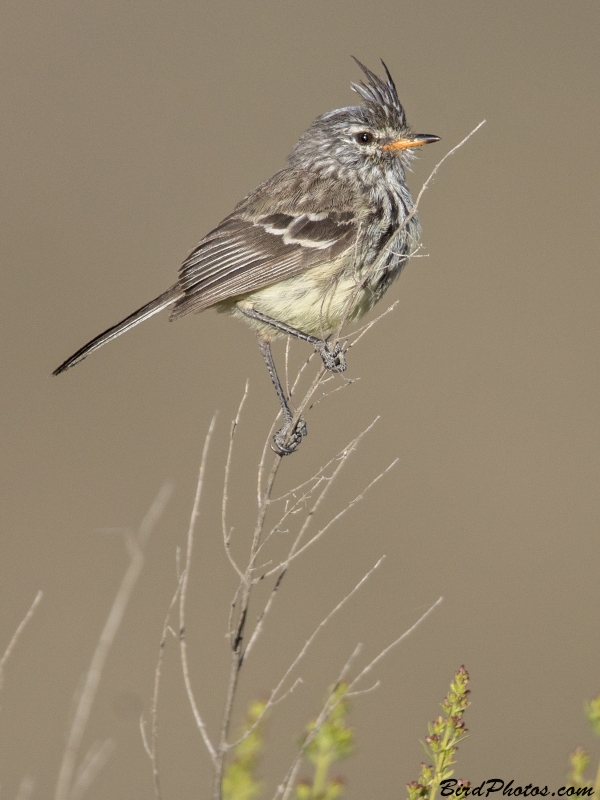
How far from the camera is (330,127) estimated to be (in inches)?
200

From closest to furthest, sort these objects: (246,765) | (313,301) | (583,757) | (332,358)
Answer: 1. (583,757)
2. (246,765)
3. (332,358)
4. (313,301)

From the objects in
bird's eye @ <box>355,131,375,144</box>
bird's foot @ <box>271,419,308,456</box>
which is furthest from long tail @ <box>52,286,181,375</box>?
bird's eye @ <box>355,131,375,144</box>

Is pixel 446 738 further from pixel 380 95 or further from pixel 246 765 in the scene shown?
pixel 380 95

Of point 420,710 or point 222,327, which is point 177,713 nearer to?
point 420,710

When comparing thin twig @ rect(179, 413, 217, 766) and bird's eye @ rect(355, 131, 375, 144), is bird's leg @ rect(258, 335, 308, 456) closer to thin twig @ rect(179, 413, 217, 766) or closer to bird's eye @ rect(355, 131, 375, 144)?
thin twig @ rect(179, 413, 217, 766)

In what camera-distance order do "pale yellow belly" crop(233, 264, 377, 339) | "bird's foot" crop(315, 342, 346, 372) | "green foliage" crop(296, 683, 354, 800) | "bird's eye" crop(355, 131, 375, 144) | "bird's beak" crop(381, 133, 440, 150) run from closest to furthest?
"green foliage" crop(296, 683, 354, 800) < "bird's foot" crop(315, 342, 346, 372) < "pale yellow belly" crop(233, 264, 377, 339) < "bird's beak" crop(381, 133, 440, 150) < "bird's eye" crop(355, 131, 375, 144)

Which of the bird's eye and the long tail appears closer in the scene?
the long tail

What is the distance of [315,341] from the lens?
451 centimetres

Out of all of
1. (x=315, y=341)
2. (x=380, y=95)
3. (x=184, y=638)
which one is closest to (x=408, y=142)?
(x=380, y=95)

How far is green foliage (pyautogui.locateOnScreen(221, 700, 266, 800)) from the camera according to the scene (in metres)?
2.57

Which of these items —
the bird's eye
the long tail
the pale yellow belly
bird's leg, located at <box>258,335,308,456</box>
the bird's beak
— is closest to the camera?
→ bird's leg, located at <box>258,335,308,456</box>

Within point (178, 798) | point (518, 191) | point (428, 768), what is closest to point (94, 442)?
point (178, 798)

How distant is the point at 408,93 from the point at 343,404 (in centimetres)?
496

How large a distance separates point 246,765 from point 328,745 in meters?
0.26
